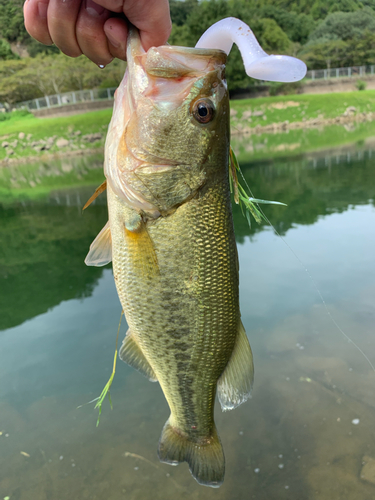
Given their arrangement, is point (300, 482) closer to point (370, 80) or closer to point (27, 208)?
point (27, 208)

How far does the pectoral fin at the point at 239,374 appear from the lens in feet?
5.89

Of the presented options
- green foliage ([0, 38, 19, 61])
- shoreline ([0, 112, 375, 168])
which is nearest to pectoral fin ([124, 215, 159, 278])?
shoreline ([0, 112, 375, 168])

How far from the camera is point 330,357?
4.63 meters

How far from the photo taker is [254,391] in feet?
14.0

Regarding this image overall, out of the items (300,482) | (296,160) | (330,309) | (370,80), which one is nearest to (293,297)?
(330,309)

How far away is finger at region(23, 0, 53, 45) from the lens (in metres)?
1.70

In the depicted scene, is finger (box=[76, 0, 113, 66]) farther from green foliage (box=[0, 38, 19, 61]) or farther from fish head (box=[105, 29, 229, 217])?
green foliage (box=[0, 38, 19, 61])

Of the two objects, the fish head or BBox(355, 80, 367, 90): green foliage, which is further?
BBox(355, 80, 367, 90): green foliage

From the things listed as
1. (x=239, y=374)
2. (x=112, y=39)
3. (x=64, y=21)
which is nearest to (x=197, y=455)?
(x=239, y=374)

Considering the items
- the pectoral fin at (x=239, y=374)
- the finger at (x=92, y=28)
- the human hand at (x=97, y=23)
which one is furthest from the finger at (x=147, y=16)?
the pectoral fin at (x=239, y=374)

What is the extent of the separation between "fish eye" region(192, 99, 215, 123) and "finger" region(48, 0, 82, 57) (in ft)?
2.21

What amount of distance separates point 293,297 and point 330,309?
0.61 meters

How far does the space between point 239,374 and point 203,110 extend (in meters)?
1.18

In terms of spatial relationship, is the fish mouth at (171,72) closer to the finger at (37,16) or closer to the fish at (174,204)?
the fish at (174,204)
